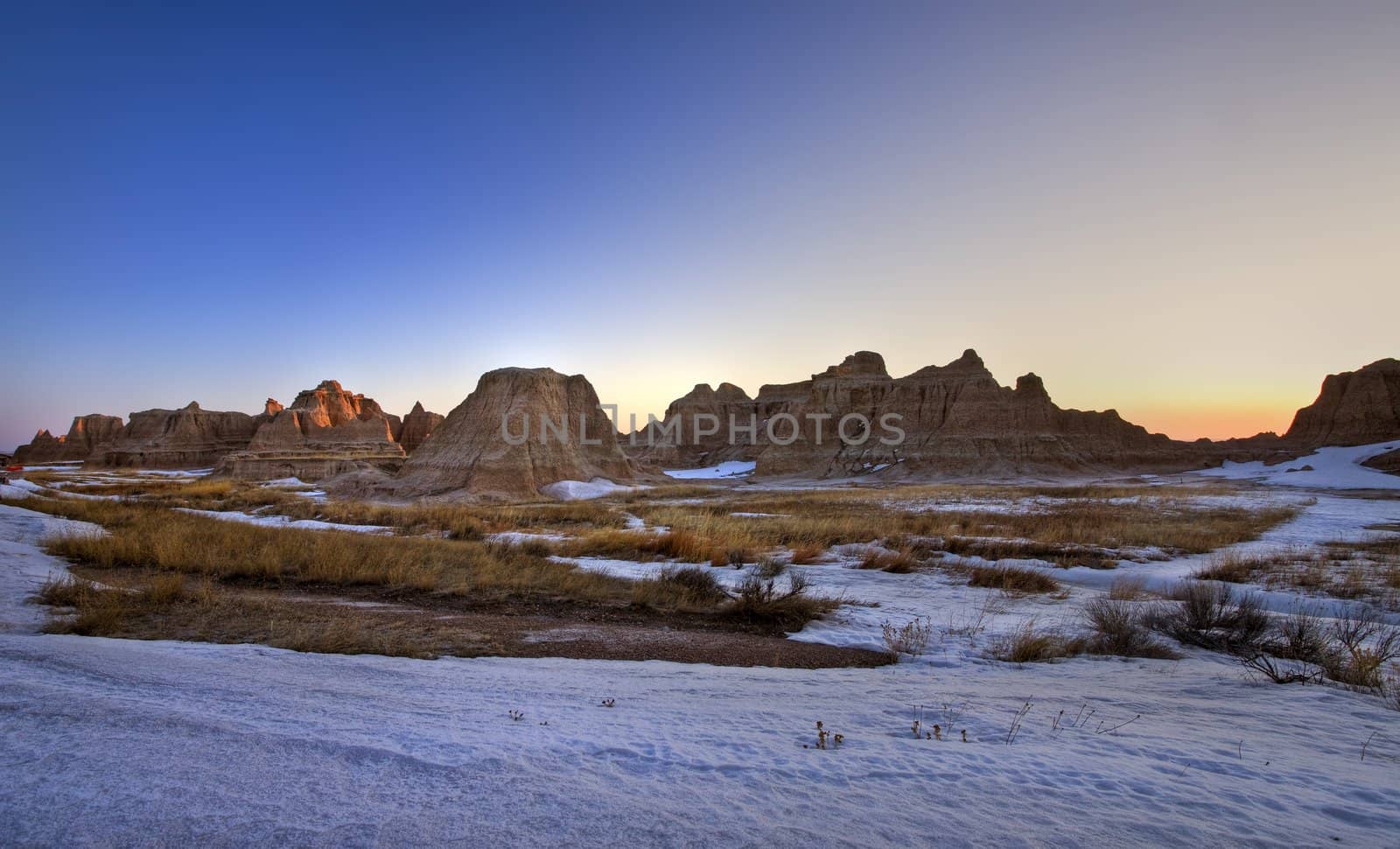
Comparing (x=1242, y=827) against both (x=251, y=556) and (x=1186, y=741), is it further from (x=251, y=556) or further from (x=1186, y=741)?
(x=251, y=556)

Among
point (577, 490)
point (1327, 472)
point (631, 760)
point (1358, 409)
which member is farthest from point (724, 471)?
point (631, 760)

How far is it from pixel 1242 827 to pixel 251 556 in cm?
1172

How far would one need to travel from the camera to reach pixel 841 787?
2285 millimetres

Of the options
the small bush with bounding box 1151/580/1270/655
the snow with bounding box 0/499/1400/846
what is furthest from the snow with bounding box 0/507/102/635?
the small bush with bounding box 1151/580/1270/655

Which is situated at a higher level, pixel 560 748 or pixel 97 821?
pixel 97 821

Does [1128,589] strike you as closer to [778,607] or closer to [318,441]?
[778,607]

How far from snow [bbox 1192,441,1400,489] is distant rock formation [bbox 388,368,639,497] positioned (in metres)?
48.9

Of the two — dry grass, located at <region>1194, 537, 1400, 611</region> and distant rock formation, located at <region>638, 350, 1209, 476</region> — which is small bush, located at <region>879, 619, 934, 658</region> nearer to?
dry grass, located at <region>1194, 537, 1400, 611</region>

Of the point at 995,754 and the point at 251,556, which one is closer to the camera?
the point at 995,754

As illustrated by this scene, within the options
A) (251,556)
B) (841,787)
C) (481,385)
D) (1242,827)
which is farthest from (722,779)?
(481,385)

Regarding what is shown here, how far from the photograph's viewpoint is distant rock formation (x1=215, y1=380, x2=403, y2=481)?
173ft

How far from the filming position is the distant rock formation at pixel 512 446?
114 ft

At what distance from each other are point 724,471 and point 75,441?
106m

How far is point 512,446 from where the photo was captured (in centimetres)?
3675
